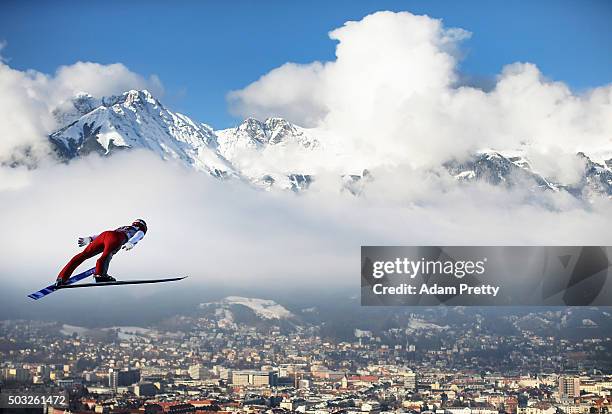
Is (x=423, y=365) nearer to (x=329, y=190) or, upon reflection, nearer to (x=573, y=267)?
(x=573, y=267)

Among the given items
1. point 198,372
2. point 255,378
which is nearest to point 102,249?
point 198,372

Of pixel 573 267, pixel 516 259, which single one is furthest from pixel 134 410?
pixel 573 267

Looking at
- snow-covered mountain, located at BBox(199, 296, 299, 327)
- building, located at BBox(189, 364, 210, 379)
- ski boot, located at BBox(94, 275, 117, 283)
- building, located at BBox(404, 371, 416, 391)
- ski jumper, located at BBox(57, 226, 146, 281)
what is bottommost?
building, located at BBox(404, 371, 416, 391)

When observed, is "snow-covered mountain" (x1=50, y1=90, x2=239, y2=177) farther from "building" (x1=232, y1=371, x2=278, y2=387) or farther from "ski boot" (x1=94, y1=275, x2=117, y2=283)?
"ski boot" (x1=94, y1=275, x2=117, y2=283)

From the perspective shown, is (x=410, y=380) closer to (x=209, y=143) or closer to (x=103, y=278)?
(x=209, y=143)

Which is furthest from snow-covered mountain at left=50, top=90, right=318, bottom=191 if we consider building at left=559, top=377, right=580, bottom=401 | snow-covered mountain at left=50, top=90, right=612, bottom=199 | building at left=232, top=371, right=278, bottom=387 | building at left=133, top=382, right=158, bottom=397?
building at left=559, top=377, right=580, bottom=401

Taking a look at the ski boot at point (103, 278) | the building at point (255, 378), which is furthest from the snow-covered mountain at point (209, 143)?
the ski boot at point (103, 278)
